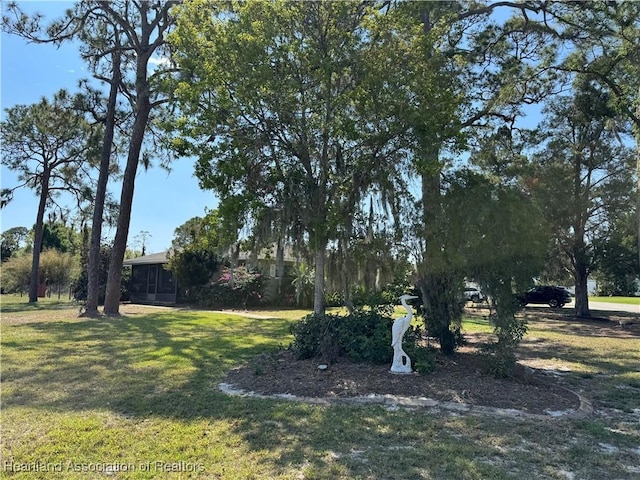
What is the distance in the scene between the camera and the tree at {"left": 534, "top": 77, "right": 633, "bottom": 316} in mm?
13778

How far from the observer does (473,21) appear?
475 inches

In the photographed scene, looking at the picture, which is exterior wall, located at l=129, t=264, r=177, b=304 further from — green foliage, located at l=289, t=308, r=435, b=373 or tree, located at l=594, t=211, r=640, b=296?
tree, located at l=594, t=211, r=640, b=296

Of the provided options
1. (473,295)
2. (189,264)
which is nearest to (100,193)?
(189,264)

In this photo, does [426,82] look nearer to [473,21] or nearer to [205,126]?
[205,126]

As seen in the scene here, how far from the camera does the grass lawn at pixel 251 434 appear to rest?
11.4 ft

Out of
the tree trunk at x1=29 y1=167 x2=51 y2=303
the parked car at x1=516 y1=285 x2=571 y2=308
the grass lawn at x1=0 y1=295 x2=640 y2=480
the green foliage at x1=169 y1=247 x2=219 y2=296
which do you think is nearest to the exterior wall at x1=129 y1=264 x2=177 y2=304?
the green foliage at x1=169 y1=247 x2=219 y2=296

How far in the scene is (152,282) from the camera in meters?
26.1

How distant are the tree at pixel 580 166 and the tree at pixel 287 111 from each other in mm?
8195

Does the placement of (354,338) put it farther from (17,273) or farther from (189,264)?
(17,273)

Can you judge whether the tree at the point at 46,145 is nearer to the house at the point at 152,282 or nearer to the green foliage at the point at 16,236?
the house at the point at 152,282

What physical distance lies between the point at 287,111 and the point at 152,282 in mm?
21383

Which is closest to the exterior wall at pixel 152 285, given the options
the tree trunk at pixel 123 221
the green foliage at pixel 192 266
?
the green foliage at pixel 192 266

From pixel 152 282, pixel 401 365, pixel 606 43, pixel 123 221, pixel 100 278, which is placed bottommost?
pixel 401 365

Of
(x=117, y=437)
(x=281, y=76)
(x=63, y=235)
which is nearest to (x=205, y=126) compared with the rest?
(x=281, y=76)
